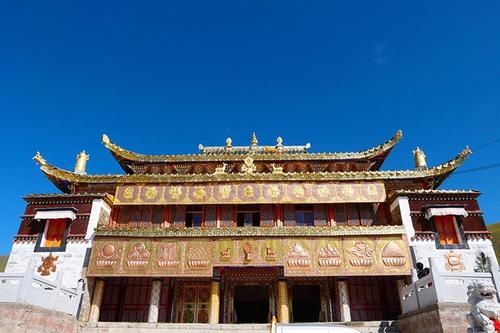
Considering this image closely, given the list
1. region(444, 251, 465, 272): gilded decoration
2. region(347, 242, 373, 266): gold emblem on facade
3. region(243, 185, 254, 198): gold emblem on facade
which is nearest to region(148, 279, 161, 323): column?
region(243, 185, 254, 198): gold emblem on facade

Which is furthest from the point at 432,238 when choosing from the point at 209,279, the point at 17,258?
the point at 17,258

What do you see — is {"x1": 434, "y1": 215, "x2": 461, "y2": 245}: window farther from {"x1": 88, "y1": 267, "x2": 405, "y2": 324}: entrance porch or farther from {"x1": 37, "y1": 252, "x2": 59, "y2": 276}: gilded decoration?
{"x1": 37, "y1": 252, "x2": 59, "y2": 276}: gilded decoration

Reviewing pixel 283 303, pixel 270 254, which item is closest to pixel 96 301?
pixel 270 254

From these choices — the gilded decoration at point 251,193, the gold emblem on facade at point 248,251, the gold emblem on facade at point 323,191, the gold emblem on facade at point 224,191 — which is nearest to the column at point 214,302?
the gold emblem on facade at point 248,251

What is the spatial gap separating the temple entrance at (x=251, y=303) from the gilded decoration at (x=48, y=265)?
24.8 ft

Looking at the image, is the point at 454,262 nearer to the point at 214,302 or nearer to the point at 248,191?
the point at 248,191

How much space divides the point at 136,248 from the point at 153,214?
2.36m

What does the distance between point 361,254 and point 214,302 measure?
20.1ft

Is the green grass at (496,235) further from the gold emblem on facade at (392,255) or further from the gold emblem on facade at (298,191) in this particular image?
the gold emblem on facade at (298,191)

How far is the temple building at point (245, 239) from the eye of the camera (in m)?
13.7

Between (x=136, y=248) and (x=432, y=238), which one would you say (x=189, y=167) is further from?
(x=432, y=238)

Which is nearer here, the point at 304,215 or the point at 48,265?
the point at 48,265

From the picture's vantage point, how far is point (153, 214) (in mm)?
16203

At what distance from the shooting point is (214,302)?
44.3 feet
